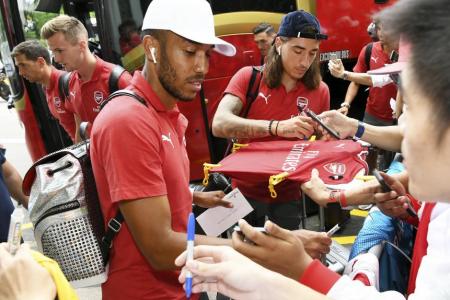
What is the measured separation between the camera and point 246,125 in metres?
2.75

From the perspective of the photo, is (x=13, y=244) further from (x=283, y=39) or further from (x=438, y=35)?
(x=283, y=39)

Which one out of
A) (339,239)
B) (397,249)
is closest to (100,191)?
(397,249)

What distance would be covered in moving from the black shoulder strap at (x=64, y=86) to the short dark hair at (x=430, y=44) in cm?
369

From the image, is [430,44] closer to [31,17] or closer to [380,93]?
[380,93]

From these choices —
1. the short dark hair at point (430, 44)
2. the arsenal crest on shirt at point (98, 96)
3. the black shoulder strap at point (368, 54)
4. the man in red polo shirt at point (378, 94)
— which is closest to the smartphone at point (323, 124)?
the short dark hair at point (430, 44)

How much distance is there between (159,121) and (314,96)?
1481mm

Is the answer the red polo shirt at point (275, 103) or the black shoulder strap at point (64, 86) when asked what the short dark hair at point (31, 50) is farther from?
the red polo shirt at point (275, 103)

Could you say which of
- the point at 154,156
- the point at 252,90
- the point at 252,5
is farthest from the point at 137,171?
the point at 252,5

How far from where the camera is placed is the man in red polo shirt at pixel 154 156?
1.50m

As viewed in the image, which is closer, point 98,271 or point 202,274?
point 202,274

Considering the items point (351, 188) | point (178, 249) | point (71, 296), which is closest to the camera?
point (71, 296)

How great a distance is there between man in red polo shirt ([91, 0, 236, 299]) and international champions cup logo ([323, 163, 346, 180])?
828mm

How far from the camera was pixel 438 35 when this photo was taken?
84cm

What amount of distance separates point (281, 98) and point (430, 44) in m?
2.04
